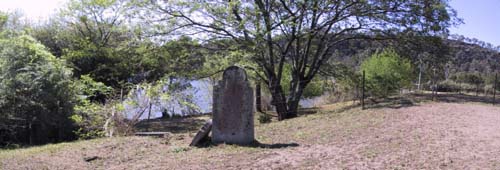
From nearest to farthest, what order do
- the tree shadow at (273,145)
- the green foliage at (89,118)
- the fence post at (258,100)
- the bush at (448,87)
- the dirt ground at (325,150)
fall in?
1. the dirt ground at (325,150)
2. the tree shadow at (273,145)
3. the green foliage at (89,118)
4. the fence post at (258,100)
5. the bush at (448,87)

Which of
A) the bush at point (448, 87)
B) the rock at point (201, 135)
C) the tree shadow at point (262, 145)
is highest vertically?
the bush at point (448, 87)

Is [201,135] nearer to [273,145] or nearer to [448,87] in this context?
[273,145]

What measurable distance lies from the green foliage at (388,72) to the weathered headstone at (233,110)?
15.0 m

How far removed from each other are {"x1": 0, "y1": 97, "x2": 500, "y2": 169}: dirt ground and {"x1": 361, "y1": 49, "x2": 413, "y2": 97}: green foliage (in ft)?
41.1

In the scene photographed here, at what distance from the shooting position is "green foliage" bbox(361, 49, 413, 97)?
23.4 m

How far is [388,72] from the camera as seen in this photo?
24.5 m

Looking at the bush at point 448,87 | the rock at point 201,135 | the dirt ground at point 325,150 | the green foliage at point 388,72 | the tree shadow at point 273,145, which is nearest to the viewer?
the dirt ground at point 325,150

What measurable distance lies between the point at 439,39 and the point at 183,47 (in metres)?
9.84

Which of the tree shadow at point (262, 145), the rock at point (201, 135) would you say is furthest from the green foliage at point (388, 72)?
the rock at point (201, 135)

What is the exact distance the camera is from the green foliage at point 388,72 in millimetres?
23397

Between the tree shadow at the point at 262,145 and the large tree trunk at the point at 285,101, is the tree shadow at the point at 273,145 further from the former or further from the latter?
the large tree trunk at the point at 285,101

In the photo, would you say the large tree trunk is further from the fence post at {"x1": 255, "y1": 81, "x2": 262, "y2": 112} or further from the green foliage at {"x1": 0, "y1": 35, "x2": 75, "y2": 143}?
the green foliage at {"x1": 0, "y1": 35, "x2": 75, "y2": 143}

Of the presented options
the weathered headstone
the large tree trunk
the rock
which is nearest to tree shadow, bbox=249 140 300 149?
the weathered headstone

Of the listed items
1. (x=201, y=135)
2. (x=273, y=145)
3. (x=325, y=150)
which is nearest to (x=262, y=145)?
(x=273, y=145)
